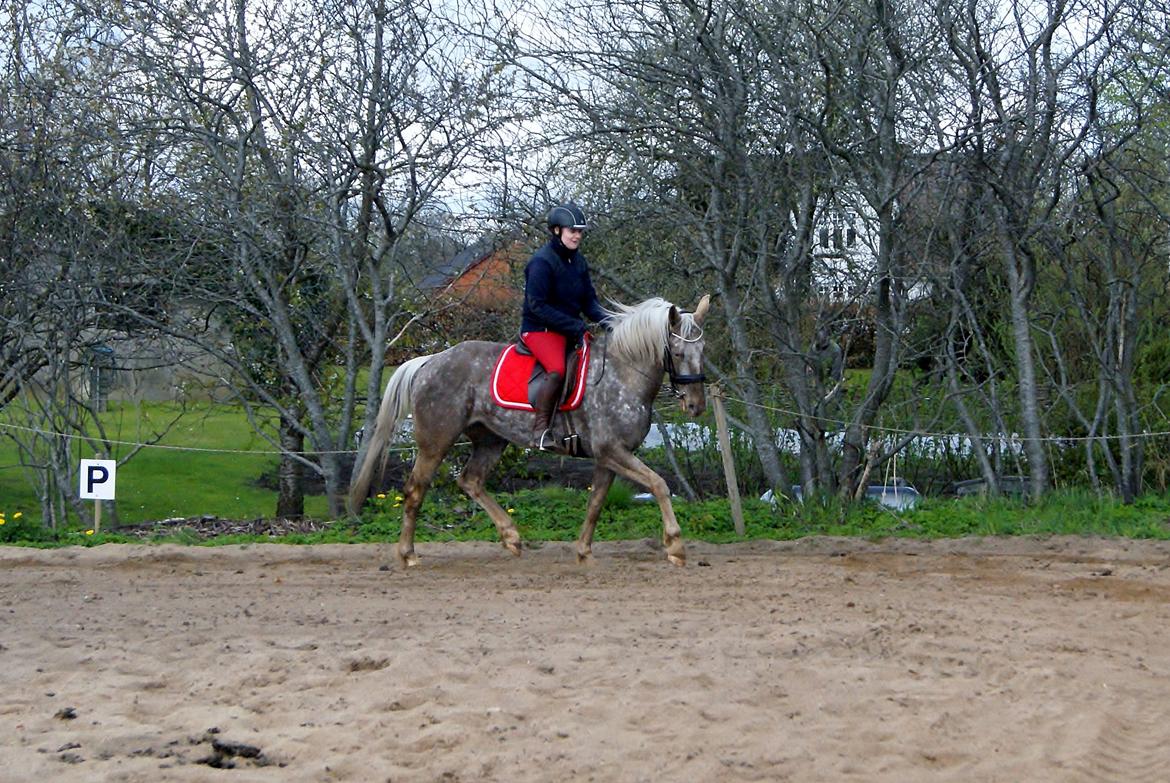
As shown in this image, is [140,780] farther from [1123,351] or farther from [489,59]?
[1123,351]

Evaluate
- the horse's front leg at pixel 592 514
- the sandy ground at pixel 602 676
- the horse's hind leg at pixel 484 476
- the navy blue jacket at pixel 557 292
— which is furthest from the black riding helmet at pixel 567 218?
the sandy ground at pixel 602 676

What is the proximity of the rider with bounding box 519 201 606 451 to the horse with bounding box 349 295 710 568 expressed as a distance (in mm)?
167

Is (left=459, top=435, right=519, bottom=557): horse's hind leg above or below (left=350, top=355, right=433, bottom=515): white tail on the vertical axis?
below

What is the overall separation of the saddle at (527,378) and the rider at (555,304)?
0.06m

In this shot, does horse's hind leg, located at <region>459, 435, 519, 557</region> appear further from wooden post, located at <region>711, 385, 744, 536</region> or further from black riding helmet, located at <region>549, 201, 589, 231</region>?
black riding helmet, located at <region>549, 201, 589, 231</region>

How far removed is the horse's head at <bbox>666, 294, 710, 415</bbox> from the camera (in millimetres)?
10289

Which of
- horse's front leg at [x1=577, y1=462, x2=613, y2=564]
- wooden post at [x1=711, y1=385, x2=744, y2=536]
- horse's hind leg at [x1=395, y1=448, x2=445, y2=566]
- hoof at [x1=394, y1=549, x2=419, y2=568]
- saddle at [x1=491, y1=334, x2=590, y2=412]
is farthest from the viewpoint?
wooden post at [x1=711, y1=385, x2=744, y2=536]

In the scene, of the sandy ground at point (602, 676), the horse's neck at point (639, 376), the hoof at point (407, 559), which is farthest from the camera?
the hoof at point (407, 559)

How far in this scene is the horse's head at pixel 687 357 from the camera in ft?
33.8

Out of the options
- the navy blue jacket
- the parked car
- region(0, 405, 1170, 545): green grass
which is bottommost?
region(0, 405, 1170, 545): green grass

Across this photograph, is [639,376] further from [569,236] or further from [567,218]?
[567,218]

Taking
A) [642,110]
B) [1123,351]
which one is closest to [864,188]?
[642,110]

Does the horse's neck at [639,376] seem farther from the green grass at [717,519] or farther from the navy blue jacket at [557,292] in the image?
the green grass at [717,519]

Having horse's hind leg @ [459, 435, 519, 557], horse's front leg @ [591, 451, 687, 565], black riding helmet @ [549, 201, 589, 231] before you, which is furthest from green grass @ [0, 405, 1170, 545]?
black riding helmet @ [549, 201, 589, 231]
